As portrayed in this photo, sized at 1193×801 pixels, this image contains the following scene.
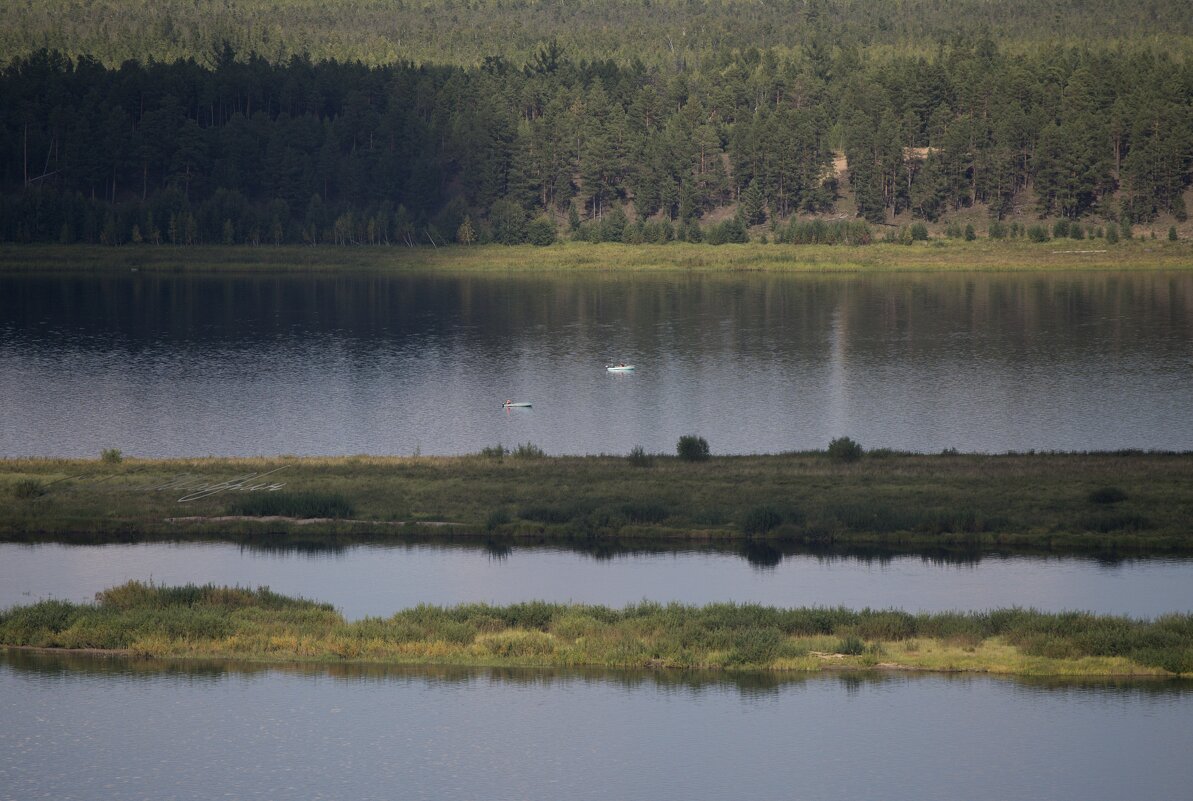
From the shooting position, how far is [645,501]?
183ft

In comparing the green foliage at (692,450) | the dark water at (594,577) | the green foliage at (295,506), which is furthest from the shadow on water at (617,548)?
the green foliage at (692,450)

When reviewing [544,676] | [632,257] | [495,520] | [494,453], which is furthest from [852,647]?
[632,257]

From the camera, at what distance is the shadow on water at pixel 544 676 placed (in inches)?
1442

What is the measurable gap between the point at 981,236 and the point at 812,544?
140 metres

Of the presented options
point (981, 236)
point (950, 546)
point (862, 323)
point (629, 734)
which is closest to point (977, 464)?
point (950, 546)

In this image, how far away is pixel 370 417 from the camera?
8144 cm

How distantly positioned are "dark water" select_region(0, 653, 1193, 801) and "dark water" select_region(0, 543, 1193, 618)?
26.1 feet

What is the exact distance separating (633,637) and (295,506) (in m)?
20.1

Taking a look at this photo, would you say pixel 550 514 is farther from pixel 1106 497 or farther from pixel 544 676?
pixel 1106 497

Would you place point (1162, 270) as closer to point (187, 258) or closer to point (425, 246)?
point (425, 246)

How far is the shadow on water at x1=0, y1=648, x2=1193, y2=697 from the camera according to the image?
36625 mm

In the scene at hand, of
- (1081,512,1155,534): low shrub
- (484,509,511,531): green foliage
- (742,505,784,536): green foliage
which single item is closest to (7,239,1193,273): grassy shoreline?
(1081,512,1155,534): low shrub

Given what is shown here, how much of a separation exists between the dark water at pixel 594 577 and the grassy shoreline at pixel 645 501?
5.11 ft

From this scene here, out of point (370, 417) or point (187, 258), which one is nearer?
point (370, 417)
